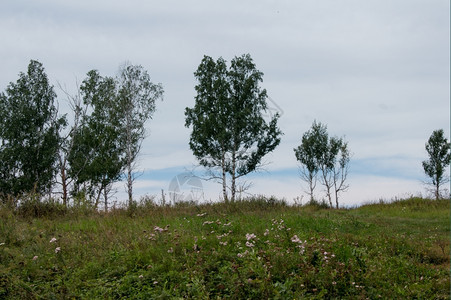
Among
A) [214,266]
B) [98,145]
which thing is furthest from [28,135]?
[214,266]

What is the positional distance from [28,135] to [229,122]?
1537 cm

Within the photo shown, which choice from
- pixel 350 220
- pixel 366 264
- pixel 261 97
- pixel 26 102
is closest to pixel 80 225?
pixel 366 264

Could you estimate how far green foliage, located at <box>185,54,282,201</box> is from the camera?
27319mm

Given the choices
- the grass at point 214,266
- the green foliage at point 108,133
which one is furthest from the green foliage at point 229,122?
the grass at point 214,266

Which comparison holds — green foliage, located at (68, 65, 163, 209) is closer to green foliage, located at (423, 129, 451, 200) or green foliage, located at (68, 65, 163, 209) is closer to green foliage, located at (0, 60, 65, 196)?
green foliage, located at (0, 60, 65, 196)

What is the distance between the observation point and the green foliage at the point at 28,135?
27.5m

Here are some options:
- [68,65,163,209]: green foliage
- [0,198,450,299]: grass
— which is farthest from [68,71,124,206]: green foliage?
[0,198,450,299]: grass

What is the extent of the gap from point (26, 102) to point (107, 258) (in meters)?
27.2

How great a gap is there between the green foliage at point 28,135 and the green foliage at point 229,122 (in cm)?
1105

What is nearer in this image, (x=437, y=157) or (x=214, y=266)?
(x=214, y=266)

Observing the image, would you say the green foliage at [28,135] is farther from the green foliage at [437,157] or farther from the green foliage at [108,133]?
the green foliage at [437,157]

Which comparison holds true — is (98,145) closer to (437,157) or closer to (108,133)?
(108,133)

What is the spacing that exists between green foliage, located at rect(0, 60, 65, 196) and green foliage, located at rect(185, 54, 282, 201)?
11.0 m

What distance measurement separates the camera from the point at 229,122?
2786 cm
